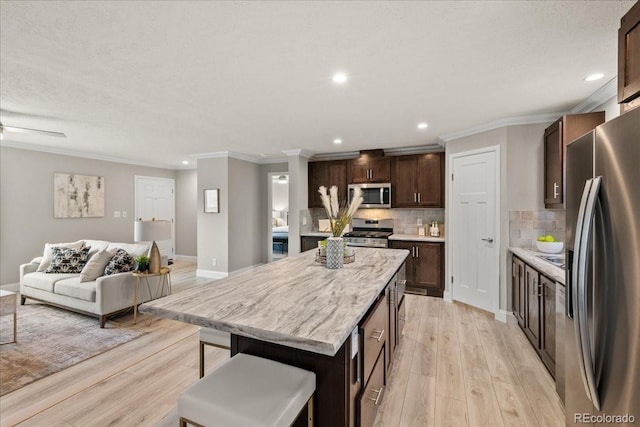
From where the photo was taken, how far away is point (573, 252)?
136 cm

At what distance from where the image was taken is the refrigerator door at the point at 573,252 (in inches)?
52.9

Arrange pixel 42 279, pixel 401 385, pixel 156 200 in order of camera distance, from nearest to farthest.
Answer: pixel 401 385 < pixel 42 279 < pixel 156 200

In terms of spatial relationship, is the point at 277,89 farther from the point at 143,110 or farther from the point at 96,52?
the point at 143,110

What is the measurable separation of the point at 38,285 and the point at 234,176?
3.20 metres

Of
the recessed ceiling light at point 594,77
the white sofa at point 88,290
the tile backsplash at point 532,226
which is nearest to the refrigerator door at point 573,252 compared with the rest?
the recessed ceiling light at point 594,77

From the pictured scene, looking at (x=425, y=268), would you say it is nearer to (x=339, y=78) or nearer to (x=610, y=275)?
(x=339, y=78)

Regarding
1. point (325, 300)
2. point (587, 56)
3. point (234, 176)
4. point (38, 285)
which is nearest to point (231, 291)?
point (325, 300)

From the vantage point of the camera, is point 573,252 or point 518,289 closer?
point 573,252

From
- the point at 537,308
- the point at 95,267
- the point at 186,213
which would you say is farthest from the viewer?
the point at 186,213

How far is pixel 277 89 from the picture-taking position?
2.57m

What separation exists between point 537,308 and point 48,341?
469cm

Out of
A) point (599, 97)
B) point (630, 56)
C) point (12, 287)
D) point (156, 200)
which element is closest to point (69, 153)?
point (156, 200)

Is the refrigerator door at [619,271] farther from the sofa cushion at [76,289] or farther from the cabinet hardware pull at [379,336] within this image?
the sofa cushion at [76,289]

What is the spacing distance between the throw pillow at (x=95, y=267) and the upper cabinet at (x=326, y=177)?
3298 mm
